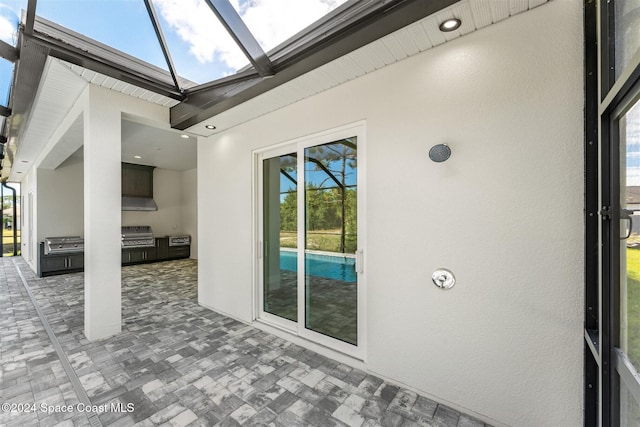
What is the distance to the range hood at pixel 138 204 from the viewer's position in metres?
7.27

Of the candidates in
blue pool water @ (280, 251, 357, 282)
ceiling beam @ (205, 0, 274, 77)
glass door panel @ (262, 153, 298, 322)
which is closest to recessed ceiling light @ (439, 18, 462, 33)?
ceiling beam @ (205, 0, 274, 77)

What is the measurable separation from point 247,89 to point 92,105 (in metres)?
1.95

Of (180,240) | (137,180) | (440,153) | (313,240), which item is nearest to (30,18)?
(313,240)

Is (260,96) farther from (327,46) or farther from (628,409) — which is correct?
(628,409)

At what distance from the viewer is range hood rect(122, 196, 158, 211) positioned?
7.27m

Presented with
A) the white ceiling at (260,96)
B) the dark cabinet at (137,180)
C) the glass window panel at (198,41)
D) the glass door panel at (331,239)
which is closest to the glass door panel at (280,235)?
the glass door panel at (331,239)

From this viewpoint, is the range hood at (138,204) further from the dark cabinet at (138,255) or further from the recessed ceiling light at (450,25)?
the recessed ceiling light at (450,25)

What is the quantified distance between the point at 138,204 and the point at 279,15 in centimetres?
771

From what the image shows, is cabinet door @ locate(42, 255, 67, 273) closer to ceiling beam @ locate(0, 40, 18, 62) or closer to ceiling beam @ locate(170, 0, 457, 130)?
ceiling beam @ locate(0, 40, 18, 62)

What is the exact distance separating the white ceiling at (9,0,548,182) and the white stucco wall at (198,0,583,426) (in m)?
0.11

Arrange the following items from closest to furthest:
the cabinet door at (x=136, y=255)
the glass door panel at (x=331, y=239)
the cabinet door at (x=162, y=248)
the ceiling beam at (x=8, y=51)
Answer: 1. the ceiling beam at (x=8, y=51)
2. the glass door panel at (x=331, y=239)
3. the cabinet door at (x=136, y=255)
4. the cabinet door at (x=162, y=248)

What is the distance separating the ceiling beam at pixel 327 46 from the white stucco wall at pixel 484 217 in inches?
16.4

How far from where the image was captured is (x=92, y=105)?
2869mm

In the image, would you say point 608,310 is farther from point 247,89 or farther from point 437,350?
point 247,89
